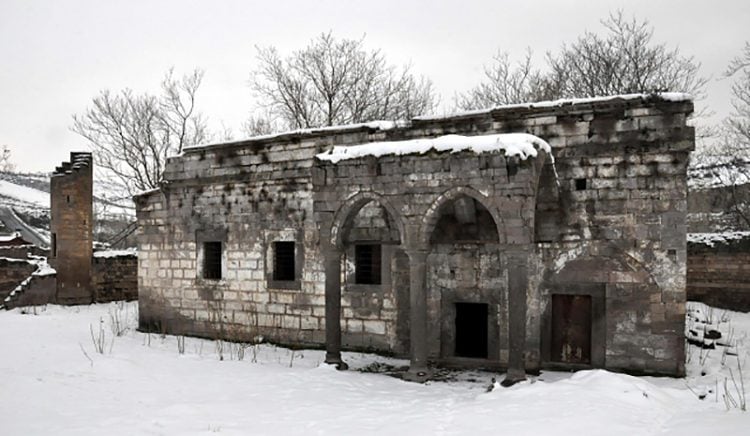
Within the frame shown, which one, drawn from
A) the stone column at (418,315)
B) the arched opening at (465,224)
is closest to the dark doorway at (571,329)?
the arched opening at (465,224)

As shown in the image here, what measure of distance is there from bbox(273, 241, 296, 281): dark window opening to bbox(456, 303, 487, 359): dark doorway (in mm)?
3890

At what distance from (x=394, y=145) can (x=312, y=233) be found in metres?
3.43

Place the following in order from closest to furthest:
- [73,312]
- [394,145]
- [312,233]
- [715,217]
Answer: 1. [394,145]
2. [312,233]
3. [73,312]
4. [715,217]

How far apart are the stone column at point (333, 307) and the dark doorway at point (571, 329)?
151 inches

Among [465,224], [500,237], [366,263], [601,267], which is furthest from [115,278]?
[601,267]

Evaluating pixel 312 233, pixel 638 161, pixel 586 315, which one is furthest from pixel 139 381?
pixel 638 161

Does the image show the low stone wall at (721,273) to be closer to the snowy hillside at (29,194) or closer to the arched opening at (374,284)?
the arched opening at (374,284)

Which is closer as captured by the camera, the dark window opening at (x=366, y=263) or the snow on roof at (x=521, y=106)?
the snow on roof at (x=521, y=106)

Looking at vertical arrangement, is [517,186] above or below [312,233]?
above

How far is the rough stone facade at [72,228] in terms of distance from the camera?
1691 centimetres

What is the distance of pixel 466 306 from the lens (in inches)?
395

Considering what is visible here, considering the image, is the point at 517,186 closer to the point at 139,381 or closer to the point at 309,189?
the point at 309,189

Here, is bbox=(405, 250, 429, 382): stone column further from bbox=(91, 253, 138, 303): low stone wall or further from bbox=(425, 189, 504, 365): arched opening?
bbox=(91, 253, 138, 303): low stone wall

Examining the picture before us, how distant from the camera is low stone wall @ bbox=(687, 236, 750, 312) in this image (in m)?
14.3
